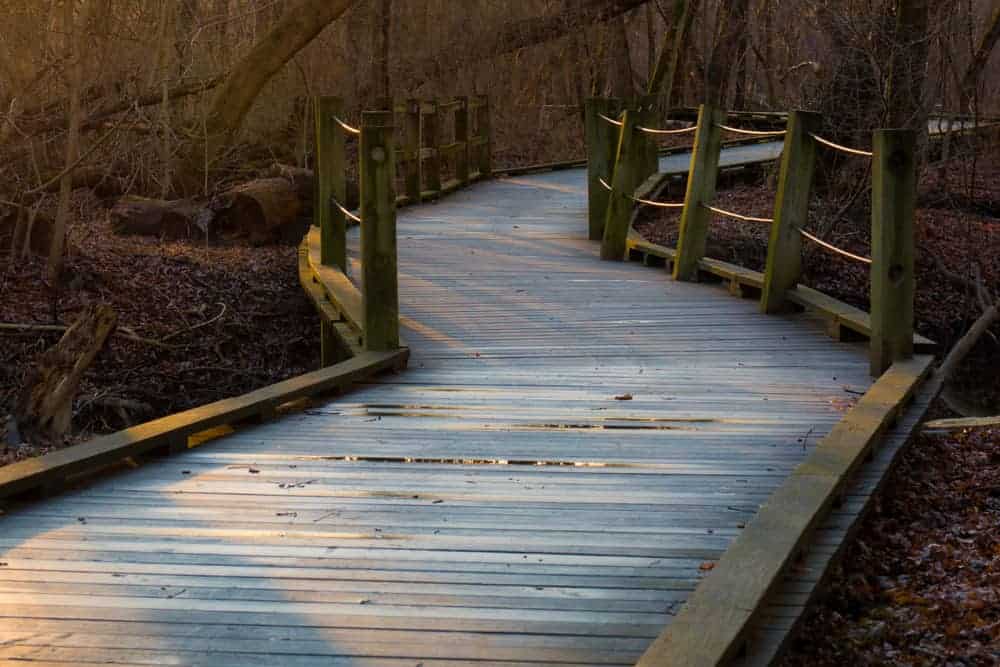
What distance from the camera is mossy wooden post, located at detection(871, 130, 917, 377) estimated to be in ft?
18.8

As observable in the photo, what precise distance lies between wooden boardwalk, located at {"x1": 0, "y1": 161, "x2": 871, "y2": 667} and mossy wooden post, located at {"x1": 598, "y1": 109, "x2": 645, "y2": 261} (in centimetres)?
299

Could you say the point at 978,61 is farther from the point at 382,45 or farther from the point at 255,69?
the point at 382,45

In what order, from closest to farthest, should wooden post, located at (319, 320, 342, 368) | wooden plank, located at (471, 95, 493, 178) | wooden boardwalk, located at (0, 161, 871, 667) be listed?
wooden boardwalk, located at (0, 161, 871, 667), wooden post, located at (319, 320, 342, 368), wooden plank, located at (471, 95, 493, 178)

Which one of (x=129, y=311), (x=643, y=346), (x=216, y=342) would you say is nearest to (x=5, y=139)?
(x=129, y=311)

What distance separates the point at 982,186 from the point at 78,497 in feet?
55.1

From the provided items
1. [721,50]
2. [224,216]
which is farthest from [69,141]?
[721,50]

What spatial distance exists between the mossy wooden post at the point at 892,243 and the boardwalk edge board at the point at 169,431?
226cm

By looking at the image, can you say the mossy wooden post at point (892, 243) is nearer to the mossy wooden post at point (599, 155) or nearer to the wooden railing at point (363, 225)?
the wooden railing at point (363, 225)

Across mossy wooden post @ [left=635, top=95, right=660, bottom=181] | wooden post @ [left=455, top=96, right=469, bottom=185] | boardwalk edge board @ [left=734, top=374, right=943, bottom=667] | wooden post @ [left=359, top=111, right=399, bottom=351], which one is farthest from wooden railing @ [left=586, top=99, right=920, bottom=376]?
wooden post @ [left=455, top=96, right=469, bottom=185]

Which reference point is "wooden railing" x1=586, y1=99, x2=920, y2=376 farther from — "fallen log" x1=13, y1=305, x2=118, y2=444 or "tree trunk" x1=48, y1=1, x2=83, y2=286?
"tree trunk" x1=48, y1=1, x2=83, y2=286

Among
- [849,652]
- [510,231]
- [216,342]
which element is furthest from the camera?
[510,231]

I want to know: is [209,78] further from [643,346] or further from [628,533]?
[628,533]

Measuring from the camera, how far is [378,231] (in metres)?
6.30

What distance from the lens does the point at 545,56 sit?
25016 mm
